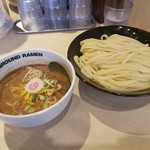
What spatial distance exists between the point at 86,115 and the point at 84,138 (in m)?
0.06

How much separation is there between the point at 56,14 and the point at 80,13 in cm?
8

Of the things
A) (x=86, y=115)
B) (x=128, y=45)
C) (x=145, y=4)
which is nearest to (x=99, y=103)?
(x=86, y=115)

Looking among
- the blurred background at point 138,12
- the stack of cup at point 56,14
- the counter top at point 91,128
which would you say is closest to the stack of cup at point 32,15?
the stack of cup at point 56,14

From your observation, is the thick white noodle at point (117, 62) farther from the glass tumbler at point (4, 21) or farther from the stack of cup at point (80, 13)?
the glass tumbler at point (4, 21)

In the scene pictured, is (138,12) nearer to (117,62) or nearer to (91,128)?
(117,62)

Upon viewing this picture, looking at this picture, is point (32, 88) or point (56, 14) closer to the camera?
point (32, 88)

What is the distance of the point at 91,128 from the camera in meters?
0.44

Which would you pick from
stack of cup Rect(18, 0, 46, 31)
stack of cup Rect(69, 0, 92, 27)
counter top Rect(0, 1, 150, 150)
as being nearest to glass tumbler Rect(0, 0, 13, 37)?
stack of cup Rect(18, 0, 46, 31)

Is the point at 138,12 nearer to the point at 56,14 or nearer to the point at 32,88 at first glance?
the point at 56,14

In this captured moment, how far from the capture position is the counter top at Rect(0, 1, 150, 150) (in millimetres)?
414

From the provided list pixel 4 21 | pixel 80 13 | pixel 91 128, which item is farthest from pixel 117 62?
pixel 4 21

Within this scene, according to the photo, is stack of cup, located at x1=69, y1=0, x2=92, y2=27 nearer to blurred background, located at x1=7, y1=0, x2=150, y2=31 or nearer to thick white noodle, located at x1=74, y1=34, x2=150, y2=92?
blurred background, located at x1=7, y1=0, x2=150, y2=31

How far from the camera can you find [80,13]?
0.72 metres

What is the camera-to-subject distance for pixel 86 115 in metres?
0.47
